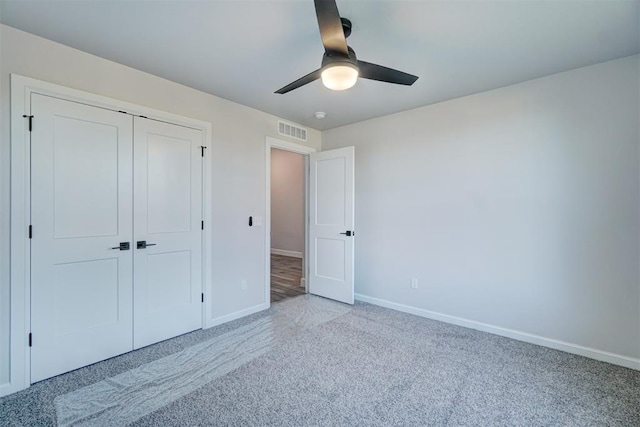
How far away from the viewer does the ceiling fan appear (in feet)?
4.72

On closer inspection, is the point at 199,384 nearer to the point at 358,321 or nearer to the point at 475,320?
the point at 358,321

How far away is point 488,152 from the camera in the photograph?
10.1 ft

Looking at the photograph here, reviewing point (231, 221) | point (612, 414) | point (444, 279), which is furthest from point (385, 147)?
point (612, 414)

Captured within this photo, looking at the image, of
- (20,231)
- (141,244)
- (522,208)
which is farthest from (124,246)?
(522,208)

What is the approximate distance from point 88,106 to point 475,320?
4162 millimetres

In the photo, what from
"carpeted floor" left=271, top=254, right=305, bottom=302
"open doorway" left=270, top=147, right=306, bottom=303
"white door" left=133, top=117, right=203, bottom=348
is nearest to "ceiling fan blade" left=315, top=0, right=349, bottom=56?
"white door" left=133, top=117, right=203, bottom=348

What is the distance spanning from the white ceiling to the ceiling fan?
1.06 feet

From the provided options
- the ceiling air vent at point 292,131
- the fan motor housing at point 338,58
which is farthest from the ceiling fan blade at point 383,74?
the ceiling air vent at point 292,131

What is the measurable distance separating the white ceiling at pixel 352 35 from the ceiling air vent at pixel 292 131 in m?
1.04

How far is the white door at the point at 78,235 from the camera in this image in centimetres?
216

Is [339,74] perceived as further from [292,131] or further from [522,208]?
[292,131]

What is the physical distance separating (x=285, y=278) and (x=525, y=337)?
3.67 m

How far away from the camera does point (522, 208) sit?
2.86 meters

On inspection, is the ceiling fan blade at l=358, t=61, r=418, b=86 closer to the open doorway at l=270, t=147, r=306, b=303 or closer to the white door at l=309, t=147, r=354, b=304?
the white door at l=309, t=147, r=354, b=304
